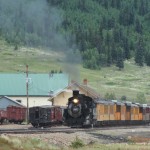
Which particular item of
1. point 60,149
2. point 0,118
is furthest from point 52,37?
point 0,118

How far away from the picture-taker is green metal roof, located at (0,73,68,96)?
13025cm

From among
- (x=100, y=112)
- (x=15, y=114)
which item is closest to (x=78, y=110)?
(x=100, y=112)

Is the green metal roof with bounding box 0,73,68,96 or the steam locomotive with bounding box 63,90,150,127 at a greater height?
the green metal roof with bounding box 0,73,68,96

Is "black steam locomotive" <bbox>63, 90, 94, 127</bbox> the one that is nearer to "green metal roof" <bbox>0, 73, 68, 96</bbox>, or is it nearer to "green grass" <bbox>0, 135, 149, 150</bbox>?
"green grass" <bbox>0, 135, 149, 150</bbox>

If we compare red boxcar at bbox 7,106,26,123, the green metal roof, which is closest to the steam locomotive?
red boxcar at bbox 7,106,26,123

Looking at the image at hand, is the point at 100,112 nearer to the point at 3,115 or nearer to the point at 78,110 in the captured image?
the point at 78,110

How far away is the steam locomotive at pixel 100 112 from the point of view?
58750 millimetres

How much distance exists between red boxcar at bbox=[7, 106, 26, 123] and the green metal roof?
104 ft

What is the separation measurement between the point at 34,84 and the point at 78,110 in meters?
73.7

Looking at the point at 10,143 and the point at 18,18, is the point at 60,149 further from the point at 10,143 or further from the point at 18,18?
the point at 18,18

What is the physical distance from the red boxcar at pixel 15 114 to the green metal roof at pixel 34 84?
31593 mm

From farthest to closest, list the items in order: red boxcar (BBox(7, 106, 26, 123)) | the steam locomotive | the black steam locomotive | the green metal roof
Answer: the green metal roof < red boxcar (BBox(7, 106, 26, 123)) < the steam locomotive < the black steam locomotive

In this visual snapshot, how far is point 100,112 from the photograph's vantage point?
6956 cm

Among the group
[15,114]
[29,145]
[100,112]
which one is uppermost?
[100,112]
